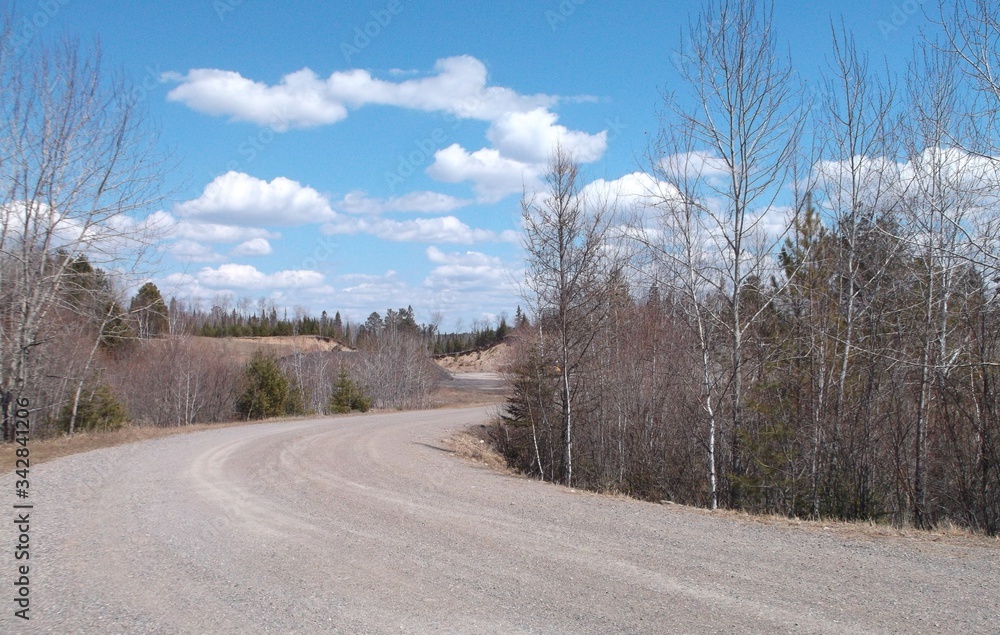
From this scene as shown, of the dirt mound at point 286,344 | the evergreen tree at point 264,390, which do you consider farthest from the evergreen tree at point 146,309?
the dirt mound at point 286,344

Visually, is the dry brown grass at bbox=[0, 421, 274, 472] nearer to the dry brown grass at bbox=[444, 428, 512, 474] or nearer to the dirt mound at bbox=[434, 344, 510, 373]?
the dry brown grass at bbox=[444, 428, 512, 474]

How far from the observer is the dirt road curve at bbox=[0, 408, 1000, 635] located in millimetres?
4977

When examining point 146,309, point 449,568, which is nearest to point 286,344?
point 146,309

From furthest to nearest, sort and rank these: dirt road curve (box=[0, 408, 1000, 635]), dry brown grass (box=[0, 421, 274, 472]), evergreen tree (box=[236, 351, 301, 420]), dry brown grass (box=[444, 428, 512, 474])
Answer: evergreen tree (box=[236, 351, 301, 420])
dry brown grass (box=[444, 428, 512, 474])
dry brown grass (box=[0, 421, 274, 472])
dirt road curve (box=[0, 408, 1000, 635])

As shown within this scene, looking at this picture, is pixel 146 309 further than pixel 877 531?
Yes

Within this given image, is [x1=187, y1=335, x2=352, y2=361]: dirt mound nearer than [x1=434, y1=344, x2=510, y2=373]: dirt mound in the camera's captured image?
Yes

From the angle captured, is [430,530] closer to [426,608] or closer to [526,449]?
[426,608]

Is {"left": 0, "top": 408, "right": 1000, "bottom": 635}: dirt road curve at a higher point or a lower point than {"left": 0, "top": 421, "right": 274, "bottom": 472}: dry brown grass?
higher

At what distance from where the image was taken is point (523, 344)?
74.4 ft

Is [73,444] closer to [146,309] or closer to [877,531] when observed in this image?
[146,309]

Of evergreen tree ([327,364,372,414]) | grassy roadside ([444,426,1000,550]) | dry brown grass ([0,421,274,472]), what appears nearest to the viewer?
grassy roadside ([444,426,1000,550])

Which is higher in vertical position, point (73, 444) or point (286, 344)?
point (286, 344)

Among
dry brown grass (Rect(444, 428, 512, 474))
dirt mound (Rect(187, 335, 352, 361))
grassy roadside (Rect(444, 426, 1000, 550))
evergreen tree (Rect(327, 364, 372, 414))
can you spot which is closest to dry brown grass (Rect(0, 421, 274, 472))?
dry brown grass (Rect(444, 428, 512, 474))

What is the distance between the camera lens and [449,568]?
6.28 meters
